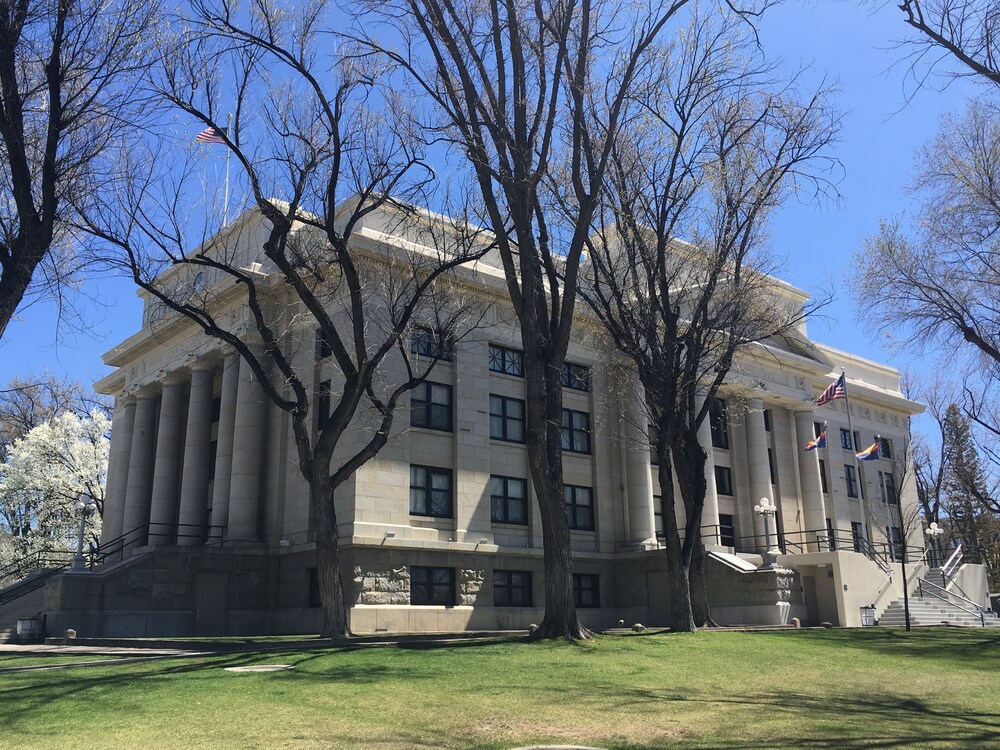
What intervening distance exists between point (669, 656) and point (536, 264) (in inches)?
355

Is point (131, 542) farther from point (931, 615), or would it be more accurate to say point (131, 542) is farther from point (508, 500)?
point (931, 615)

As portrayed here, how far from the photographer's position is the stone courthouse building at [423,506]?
29672 mm

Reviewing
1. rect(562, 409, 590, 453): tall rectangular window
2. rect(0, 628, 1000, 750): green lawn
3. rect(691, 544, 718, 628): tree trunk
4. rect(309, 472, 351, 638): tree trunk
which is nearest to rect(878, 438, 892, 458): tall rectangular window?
rect(562, 409, 590, 453): tall rectangular window

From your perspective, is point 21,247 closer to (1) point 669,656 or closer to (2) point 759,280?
(1) point 669,656

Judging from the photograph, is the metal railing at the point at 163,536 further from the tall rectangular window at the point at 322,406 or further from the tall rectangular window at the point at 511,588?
the tall rectangular window at the point at 511,588

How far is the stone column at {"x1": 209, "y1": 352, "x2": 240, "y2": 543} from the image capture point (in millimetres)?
33281

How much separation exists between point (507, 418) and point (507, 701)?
24.8m

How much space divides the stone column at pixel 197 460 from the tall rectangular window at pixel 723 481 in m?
23.3

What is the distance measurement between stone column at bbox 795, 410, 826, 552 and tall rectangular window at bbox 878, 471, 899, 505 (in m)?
7.53

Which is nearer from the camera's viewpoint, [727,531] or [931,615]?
[931,615]

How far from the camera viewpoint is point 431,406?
107 ft

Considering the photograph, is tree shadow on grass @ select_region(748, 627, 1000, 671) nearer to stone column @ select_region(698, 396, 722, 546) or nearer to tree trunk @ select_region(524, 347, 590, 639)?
tree trunk @ select_region(524, 347, 590, 639)

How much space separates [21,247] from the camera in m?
13.0

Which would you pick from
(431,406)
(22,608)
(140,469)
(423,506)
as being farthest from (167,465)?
(423,506)
